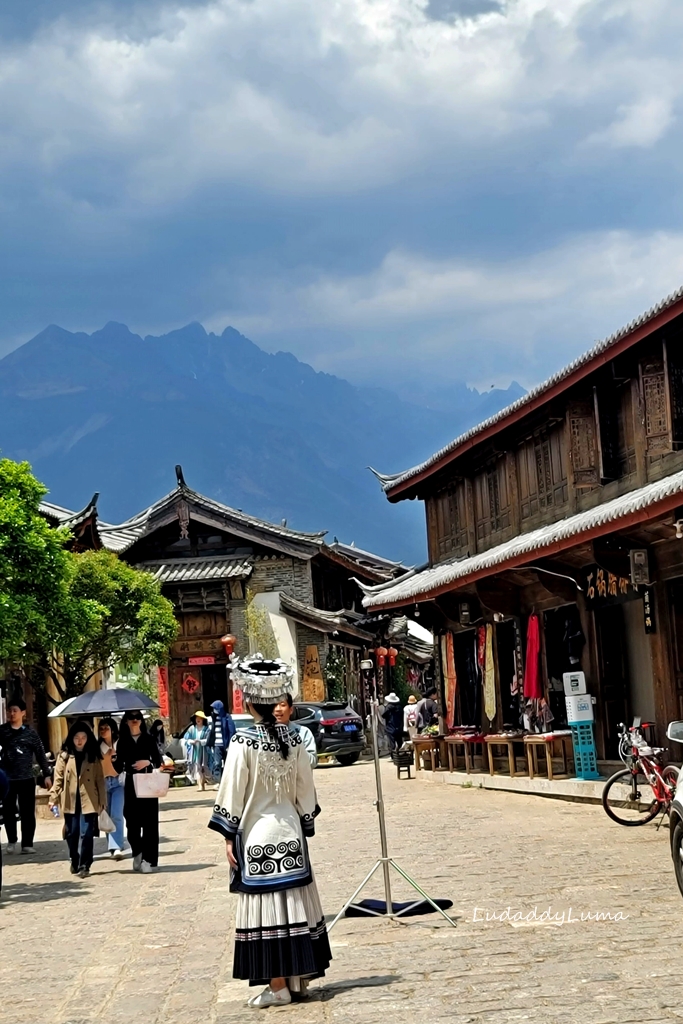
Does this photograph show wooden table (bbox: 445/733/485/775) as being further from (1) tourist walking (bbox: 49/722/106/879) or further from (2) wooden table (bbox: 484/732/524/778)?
(1) tourist walking (bbox: 49/722/106/879)

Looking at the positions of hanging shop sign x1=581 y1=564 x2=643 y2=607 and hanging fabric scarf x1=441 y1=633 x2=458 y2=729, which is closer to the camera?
hanging shop sign x1=581 y1=564 x2=643 y2=607

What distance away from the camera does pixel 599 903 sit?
9219 millimetres

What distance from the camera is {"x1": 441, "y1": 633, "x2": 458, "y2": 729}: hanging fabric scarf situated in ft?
82.7

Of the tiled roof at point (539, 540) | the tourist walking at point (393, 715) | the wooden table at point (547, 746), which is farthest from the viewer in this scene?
the tourist walking at point (393, 715)

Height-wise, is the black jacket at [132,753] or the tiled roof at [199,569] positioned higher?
the tiled roof at [199,569]

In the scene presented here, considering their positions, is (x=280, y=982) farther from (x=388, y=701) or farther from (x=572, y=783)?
(x=388, y=701)

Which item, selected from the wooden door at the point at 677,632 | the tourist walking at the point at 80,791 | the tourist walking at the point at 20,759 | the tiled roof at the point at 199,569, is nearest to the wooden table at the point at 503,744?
the wooden door at the point at 677,632

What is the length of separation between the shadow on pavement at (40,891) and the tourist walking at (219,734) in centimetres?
1411

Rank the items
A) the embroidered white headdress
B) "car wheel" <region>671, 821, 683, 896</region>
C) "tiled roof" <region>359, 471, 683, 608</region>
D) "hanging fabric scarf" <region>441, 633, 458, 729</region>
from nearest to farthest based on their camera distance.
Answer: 1. the embroidered white headdress
2. "car wheel" <region>671, 821, 683, 896</region>
3. "tiled roof" <region>359, 471, 683, 608</region>
4. "hanging fabric scarf" <region>441, 633, 458, 729</region>

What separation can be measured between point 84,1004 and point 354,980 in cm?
156

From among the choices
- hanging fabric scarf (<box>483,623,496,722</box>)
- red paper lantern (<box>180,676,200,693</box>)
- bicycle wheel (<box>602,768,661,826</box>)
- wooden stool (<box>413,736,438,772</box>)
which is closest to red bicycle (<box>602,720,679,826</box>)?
bicycle wheel (<box>602,768,661,826</box>)

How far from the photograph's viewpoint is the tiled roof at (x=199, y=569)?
41.6 meters

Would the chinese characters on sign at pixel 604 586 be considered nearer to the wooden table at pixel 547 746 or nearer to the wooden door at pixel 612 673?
the wooden door at pixel 612 673

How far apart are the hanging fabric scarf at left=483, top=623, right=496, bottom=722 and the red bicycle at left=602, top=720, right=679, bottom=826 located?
6.40 m
